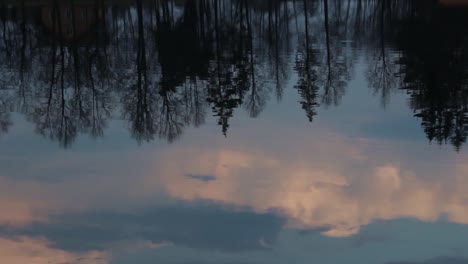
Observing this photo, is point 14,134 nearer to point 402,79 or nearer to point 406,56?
point 402,79

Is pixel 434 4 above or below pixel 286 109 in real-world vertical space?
above

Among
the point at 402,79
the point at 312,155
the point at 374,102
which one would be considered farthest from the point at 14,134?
the point at 402,79

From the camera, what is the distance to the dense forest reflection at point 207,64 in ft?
108

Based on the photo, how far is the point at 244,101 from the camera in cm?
3625

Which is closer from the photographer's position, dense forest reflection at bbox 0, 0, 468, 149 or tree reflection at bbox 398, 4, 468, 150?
tree reflection at bbox 398, 4, 468, 150

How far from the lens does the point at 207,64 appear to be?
1757 inches

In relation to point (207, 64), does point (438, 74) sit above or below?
below

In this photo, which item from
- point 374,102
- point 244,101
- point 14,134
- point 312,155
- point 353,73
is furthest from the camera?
point 353,73

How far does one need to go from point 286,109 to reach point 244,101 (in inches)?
128

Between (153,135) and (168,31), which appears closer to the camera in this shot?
(153,135)

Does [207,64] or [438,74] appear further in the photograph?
[207,64]

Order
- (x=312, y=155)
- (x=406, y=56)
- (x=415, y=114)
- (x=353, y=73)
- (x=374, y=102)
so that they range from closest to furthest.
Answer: (x=312, y=155)
(x=415, y=114)
(x=374, y=102)
(x=353, y=73)
(x=406, y=56)

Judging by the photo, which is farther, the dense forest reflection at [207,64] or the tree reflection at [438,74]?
the dense forest reflection at [207,64]

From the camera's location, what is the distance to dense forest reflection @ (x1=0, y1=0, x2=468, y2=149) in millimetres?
32969
